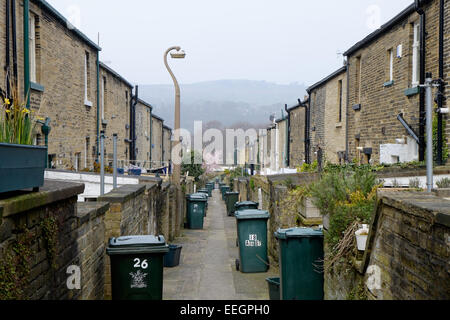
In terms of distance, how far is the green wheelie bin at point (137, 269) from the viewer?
672 cm

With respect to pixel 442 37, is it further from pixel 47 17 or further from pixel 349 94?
pixel 47 17

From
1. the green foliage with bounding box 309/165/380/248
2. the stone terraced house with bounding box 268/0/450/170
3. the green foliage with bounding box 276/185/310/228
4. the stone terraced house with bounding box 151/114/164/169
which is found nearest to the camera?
the green foliage with bounding box 309/165/380/248

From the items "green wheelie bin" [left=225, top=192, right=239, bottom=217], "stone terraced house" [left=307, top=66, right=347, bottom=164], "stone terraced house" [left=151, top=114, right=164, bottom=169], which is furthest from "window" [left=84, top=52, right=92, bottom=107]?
"stone terraced house" [left=151, top=114, right=164, bottom=169]

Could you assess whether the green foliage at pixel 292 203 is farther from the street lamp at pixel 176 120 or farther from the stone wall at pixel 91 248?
the street lamp at pixel 176 120

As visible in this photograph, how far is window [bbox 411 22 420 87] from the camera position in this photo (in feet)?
41.1

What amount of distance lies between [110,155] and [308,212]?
13.5 meters

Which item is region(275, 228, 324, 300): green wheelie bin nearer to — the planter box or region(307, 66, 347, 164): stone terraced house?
the planter box

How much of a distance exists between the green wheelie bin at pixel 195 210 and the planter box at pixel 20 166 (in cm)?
1608

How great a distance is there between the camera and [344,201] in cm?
651

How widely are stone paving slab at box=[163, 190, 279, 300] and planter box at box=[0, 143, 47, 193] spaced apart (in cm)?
570

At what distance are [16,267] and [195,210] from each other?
16681 millimetres

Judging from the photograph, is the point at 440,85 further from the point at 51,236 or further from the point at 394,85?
the point at 51,236

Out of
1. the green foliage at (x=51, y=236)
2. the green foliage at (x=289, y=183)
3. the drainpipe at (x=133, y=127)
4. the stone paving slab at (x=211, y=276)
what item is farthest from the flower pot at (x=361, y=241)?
the drainpipe at (x=133, y=127)

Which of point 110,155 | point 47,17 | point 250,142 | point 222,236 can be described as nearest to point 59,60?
point 47,17
